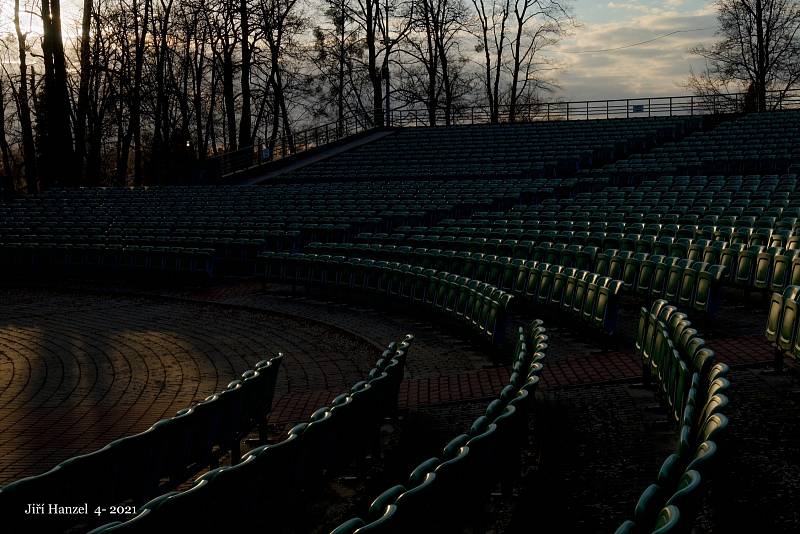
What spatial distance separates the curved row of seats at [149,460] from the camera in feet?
12.8

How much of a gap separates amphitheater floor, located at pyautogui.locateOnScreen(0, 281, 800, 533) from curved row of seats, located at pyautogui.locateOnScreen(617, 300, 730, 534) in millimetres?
367

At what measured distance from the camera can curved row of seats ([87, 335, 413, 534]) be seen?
338 centimetres

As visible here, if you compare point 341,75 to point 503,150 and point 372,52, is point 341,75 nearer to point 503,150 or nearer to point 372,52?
point 372,52

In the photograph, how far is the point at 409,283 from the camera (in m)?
12.7

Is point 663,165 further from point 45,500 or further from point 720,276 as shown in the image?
point 45,500

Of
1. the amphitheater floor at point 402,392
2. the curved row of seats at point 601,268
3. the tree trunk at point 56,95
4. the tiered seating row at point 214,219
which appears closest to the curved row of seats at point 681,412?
the amphitheater floor at point 402,392

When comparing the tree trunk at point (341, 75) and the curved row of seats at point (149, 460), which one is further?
the tree trunk at point (341, 75)

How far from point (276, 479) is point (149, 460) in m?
1.01

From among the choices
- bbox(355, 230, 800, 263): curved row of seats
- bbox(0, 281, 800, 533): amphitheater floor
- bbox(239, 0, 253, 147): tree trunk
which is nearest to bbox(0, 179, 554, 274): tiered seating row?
bbox(355, 230, 800, 263): curved row of seats

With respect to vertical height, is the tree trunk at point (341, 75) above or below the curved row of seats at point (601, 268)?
above

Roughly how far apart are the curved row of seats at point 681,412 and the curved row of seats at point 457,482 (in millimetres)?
848

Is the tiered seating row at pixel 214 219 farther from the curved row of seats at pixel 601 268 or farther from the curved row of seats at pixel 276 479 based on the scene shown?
the curved row of seats at pixel 276 479

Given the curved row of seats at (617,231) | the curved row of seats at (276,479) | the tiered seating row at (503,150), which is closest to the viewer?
the curved row of seats at (276,479)

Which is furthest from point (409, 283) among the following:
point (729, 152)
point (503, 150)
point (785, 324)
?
point (503, 150)
